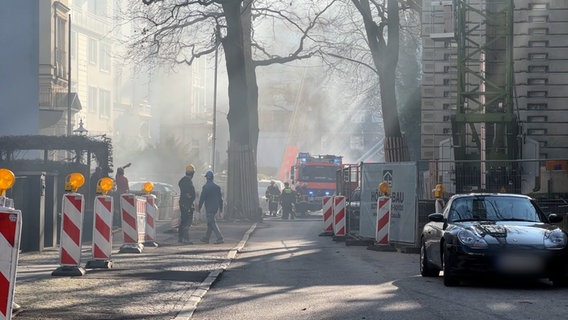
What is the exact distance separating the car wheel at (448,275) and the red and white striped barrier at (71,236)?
4884 mm

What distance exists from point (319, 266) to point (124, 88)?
59024 millimetres

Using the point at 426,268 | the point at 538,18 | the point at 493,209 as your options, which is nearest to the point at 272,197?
the point at 538,18

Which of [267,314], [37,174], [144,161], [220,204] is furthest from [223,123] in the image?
[267,314]

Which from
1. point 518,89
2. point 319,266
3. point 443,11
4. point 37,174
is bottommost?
point 319,266

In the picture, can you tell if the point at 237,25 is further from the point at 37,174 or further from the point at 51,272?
the point at 51,272

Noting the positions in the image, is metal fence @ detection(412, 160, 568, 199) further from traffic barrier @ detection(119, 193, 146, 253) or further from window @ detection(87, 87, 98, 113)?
window @ detection(87, 87, 98, 113)

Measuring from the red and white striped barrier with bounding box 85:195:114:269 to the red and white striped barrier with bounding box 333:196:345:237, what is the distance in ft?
40.1

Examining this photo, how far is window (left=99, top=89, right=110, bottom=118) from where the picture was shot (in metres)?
68.9

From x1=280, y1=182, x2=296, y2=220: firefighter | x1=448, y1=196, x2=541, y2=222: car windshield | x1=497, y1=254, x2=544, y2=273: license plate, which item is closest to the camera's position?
x1=497, y1=254, x2=544, y2=273: license plate

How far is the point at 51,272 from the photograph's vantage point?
1574cm

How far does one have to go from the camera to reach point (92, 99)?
67.2 meters

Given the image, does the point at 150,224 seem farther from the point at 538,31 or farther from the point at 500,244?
the point at 538,31

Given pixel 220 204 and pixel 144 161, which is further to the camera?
pixel 144 161

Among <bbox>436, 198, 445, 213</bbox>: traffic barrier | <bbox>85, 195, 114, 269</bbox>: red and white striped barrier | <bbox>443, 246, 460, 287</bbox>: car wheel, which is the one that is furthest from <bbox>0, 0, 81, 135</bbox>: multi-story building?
<bbox>443, 246, 460, 287</bbox>: car wheel
